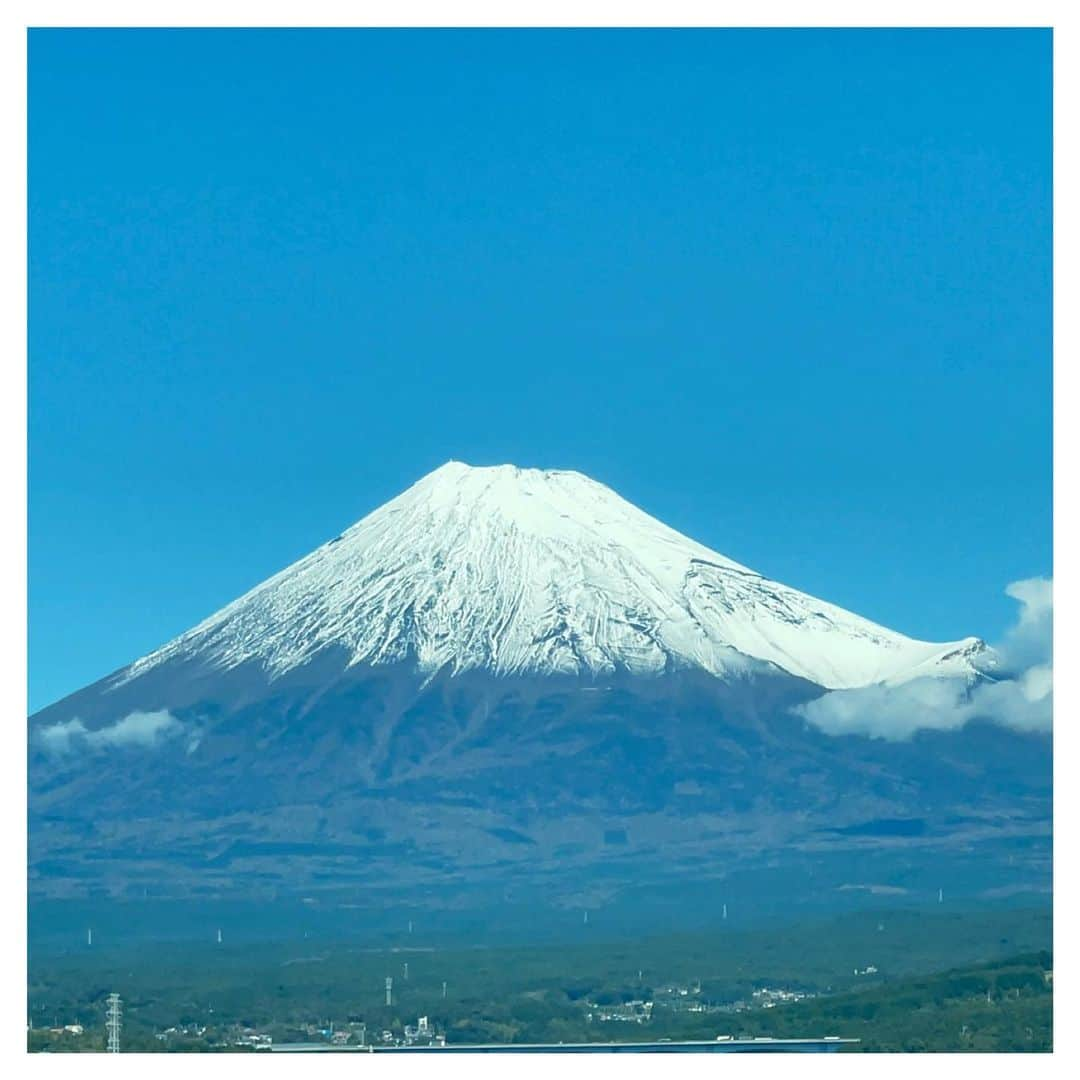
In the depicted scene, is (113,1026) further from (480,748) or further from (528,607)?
(528,607)

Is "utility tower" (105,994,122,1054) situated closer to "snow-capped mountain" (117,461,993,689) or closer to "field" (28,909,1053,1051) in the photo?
"field" (28,909,1053,1051)

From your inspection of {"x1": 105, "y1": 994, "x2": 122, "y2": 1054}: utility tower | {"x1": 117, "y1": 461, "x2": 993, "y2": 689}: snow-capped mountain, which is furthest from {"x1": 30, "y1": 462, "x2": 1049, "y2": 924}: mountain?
{"x1": 105, "y1": 994, "x2": 122, "y2": 1054}: utility tower

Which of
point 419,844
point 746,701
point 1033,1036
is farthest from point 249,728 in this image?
point 1033,1036

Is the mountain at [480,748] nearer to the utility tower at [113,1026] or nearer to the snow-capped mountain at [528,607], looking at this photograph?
the snow-capped mountain at [528,607]

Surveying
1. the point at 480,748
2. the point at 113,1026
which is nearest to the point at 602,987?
the point at 113,1026

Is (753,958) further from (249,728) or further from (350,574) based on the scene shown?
(350,574)

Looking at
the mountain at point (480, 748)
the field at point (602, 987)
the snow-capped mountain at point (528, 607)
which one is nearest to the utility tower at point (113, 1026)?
the field at point (602, 987)
